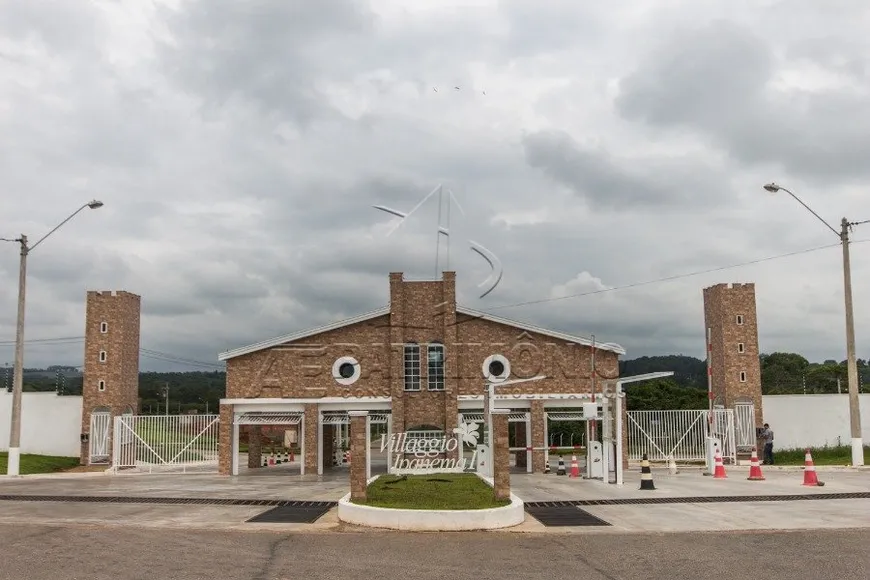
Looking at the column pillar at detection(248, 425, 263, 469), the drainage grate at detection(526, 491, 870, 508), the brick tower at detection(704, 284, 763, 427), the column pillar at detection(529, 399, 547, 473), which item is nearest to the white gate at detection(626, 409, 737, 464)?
the brick tower at detection(704, 284, 763, 427)

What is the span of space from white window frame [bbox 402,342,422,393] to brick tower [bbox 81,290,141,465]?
487 inches

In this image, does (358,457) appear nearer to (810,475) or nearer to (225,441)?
(810,475)

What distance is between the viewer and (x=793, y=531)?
1349 cm

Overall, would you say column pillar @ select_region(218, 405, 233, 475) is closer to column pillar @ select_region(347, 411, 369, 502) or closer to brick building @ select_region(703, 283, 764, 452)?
column pillar @ select_region(347, 411, 369, 502)

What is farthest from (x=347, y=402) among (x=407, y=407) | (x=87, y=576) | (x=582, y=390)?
(x=87, y=576)

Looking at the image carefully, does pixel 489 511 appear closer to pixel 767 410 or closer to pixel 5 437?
pixel 767 410

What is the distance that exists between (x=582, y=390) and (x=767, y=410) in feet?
37.3

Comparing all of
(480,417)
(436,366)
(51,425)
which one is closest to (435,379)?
(436,366)

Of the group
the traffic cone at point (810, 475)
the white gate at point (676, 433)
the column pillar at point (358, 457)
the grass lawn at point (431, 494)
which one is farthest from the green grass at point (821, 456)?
the column pillar at point (358, 457)

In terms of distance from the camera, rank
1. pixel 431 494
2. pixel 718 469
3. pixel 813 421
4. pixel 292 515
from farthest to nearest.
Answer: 1. pixel 813 421
2. pixel 718 469
3. pixel 431 494
4. pixel 292 515

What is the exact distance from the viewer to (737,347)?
3403 cm

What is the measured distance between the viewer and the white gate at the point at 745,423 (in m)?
33.1

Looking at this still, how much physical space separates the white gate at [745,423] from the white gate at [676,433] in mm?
599

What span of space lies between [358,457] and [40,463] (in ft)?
73.2
